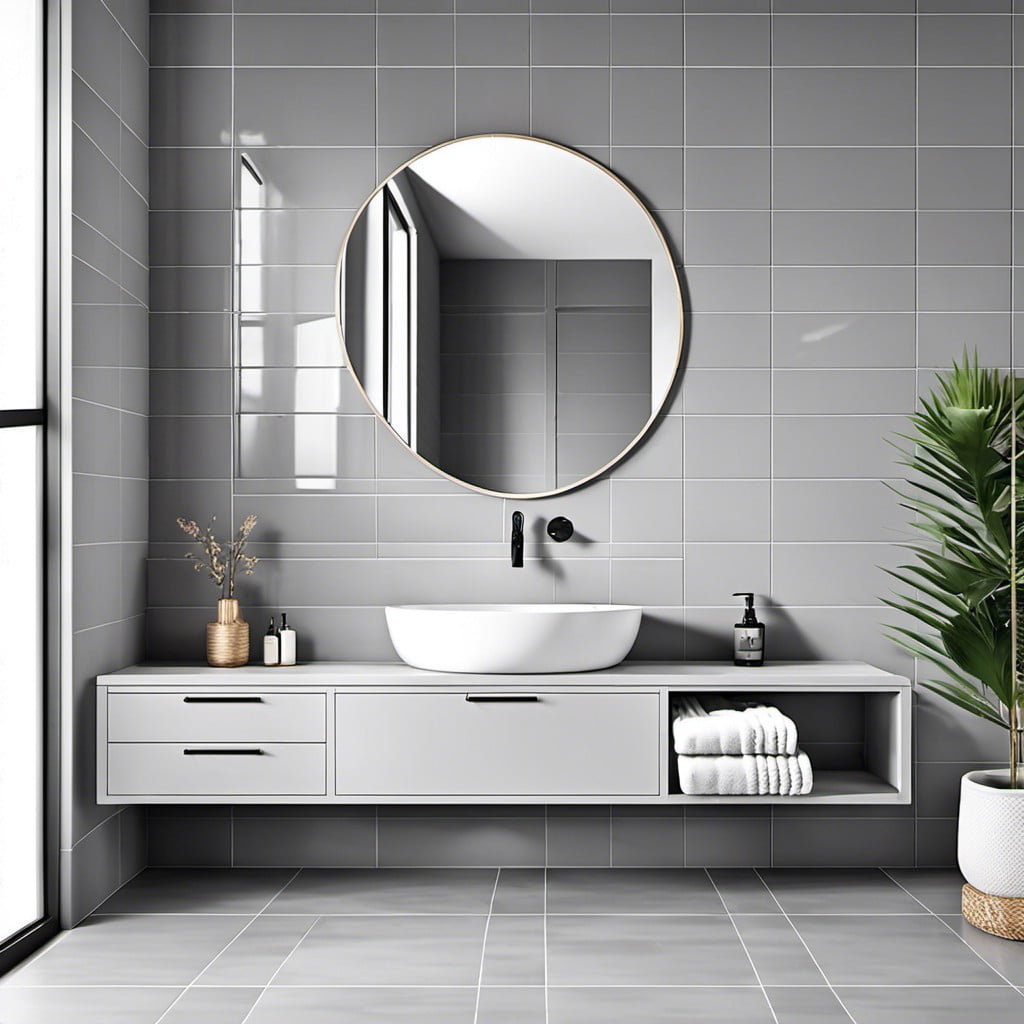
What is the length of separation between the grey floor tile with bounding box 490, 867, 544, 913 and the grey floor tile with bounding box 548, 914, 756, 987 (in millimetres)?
129

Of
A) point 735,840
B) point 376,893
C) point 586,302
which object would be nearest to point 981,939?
point 735,840

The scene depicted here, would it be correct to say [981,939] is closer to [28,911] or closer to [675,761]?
[675,761]

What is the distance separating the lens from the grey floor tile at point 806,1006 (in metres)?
2.25

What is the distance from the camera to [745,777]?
2.90 meters

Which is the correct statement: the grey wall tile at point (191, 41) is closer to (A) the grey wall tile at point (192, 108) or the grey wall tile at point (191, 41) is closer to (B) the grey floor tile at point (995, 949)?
(A) the grey wall tile at point (192, 108)

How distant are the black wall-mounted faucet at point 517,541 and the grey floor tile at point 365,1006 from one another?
121 cm

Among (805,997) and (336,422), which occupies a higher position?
(336,422)

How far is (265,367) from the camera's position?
335cm

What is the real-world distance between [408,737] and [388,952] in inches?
21.5

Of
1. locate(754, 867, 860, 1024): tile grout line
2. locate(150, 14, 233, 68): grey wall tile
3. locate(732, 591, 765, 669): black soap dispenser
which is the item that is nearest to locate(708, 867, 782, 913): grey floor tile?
locate(754, 867, 860, 1024): tile grout line

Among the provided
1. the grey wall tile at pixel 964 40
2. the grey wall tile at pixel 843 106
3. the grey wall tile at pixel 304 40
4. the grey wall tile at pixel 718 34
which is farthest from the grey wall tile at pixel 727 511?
A: the grey wall tile at pixel 304 40

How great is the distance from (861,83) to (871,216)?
401mm

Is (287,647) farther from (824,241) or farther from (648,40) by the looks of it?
(648,40)

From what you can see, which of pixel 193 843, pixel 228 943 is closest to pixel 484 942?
pixel 228 943
